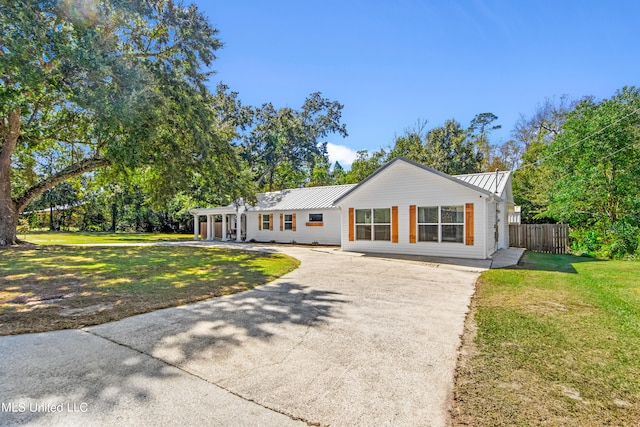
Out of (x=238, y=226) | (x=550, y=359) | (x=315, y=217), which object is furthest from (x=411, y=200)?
(x=238, y=226)

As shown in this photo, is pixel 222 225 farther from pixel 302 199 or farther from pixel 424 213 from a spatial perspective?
pixel 424 213

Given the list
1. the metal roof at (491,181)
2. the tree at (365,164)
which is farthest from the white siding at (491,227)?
the tree at (365,164)

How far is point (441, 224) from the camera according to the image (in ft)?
40.5

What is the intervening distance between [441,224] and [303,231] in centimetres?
931

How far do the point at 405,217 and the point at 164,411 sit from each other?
11.7m

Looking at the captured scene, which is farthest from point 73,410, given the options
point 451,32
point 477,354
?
point 451,32

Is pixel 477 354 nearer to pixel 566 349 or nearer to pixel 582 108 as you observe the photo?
pixel 566 349

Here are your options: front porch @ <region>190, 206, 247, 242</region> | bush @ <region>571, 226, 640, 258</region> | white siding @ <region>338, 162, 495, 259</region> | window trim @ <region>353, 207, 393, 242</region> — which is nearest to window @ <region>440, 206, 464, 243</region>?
white siding @ <region>338, 162, 495, 259</region>

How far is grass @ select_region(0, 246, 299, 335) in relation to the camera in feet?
15.8

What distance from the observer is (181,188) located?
15.1 meters

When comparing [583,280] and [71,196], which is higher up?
[71,196]

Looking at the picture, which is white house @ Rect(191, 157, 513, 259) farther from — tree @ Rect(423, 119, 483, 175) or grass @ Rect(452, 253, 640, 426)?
tree @ Rect(423, 119, 483, 175)

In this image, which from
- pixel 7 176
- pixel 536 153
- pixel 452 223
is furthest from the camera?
pixel 536 153

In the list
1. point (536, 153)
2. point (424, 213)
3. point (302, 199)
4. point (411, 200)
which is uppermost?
point (536, 153)
